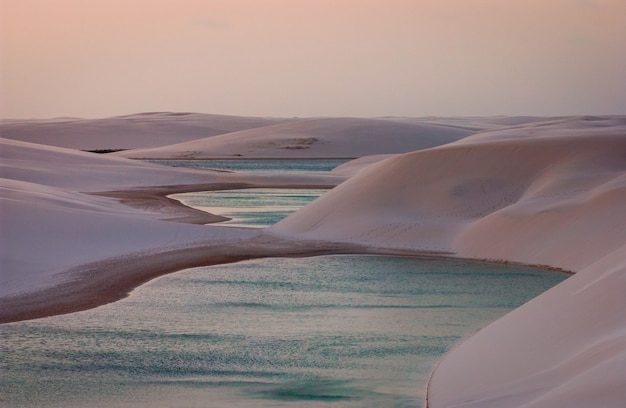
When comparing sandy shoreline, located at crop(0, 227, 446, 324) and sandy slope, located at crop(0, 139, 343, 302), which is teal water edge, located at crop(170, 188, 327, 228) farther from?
sandy shoreline, located at crop(0, 227, 446, 324)

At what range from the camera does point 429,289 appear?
1372cm

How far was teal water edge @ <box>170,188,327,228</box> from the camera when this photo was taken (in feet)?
78.0

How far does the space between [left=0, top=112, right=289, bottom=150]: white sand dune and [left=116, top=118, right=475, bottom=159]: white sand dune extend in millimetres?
20854

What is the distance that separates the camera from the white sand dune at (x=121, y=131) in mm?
102375

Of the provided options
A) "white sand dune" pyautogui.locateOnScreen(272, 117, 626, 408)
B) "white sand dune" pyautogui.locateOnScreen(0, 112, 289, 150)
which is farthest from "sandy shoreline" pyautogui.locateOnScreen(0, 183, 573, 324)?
"white sand dune" pyautogui.locateOnScreen(0, 112, 289, 150)

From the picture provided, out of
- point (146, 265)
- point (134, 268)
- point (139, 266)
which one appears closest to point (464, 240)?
point (146, 265)

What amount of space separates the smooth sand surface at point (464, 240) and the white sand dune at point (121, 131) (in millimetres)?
78297

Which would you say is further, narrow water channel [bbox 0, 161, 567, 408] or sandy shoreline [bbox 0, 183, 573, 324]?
sandy shoreline [bbox 0, 183, 573, 324]

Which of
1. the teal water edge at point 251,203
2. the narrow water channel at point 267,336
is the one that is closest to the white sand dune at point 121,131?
the teal water edge at point 251,203

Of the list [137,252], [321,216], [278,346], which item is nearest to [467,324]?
[278,346]

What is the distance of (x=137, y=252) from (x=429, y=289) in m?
5.50

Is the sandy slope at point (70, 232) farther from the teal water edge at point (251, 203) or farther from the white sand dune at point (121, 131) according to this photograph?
the white sand dune at point (121, 131)

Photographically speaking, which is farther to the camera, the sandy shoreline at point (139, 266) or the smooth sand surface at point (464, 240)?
the sandy shoreline at point (139, 266)

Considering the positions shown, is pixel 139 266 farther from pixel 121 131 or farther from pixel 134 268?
pixel 121 131
